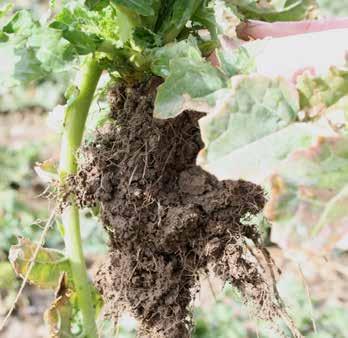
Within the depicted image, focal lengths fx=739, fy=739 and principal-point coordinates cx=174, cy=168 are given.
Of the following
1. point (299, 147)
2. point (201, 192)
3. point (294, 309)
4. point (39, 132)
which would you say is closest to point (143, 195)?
point (201, 192)

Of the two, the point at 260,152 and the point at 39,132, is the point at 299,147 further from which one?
the point at 39,132

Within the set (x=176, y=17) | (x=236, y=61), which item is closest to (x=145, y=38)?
(x=176, y=17)

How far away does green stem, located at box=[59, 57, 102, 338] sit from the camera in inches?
52.4

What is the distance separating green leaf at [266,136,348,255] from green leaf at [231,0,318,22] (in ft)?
1.99

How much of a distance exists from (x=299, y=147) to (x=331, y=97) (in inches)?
4.5

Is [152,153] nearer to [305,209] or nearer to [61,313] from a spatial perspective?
[61,313]

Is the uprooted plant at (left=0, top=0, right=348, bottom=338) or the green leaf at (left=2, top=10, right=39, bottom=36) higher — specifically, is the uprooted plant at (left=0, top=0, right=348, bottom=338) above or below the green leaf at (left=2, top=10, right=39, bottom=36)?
below

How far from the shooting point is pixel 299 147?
0.98m

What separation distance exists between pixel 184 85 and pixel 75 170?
1.20 feet

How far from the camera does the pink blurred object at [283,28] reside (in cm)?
139

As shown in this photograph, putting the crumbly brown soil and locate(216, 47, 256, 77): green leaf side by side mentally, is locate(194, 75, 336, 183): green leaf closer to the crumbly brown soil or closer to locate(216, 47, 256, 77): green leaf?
locate(216, 47, 256, 77): green leaf

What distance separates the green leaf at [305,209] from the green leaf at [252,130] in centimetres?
4

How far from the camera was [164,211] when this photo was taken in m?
1.33

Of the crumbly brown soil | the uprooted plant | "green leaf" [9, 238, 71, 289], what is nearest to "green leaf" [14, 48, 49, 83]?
the uprooted plant
